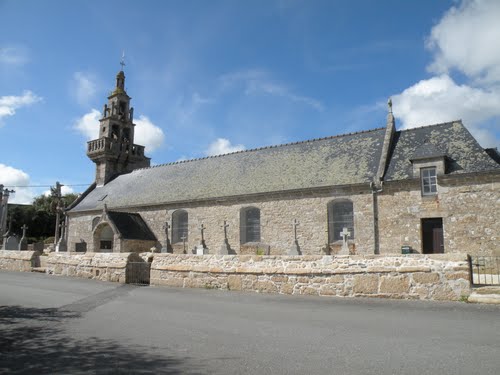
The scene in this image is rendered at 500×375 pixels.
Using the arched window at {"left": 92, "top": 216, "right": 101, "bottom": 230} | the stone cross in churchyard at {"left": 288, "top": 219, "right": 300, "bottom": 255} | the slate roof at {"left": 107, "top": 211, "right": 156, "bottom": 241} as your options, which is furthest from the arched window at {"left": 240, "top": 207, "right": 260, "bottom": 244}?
the arched window at {"left": 92, "top": 216, "right": 101, "bottom": 230}

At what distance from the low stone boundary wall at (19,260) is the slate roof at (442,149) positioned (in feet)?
61.2

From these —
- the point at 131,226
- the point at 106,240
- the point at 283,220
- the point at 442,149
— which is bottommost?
the point at 106,240

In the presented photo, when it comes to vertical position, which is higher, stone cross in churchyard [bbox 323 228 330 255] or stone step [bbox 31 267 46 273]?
stone cross in churchyard [bbox 323 228 330 255]

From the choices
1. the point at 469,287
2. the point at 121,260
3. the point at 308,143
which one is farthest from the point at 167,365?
the point at 308,143

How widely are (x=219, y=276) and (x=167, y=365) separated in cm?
777

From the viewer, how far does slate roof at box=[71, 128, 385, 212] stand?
21.2 m

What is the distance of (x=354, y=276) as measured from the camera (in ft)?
34.7

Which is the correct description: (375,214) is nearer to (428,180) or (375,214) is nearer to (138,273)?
(428,180)

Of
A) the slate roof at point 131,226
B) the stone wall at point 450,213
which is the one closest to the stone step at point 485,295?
the stone wall at point 450,213

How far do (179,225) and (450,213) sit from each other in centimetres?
1597

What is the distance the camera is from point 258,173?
24453 mm

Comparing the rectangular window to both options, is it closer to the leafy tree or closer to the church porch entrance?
the church porch entrance

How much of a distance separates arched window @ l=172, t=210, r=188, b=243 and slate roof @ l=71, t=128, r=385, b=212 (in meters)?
0.99

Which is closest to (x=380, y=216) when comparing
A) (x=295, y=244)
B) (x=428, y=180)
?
(x=428, y=180)
